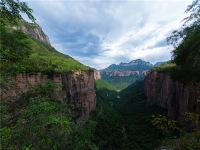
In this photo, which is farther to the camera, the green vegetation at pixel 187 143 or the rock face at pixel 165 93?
the rock face at pixel 165 93

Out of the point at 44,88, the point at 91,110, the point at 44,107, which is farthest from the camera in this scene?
the point at 91,110

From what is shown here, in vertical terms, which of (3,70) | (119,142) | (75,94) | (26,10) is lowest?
(119,142)

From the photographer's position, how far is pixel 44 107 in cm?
1206

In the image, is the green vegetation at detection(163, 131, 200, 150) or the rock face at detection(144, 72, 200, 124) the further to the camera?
the rock face at detection(144, 72, 200, 124)

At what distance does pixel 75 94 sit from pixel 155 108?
43333 millimetres

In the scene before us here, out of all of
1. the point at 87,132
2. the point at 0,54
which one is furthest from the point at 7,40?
the point at 87,132

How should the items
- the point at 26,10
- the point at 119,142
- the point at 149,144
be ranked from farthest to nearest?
the point at 119,142, the point at 149,144, the point at 26,10

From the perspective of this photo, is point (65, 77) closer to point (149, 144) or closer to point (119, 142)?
point (119, 142)

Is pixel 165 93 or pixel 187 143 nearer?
pixel 187 143

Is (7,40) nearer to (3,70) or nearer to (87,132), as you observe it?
(3,70)

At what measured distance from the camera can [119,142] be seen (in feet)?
287

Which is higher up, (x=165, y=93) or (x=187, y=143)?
(x=187, y=143)

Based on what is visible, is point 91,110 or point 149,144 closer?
point 149,144

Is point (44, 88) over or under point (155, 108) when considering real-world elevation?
over
